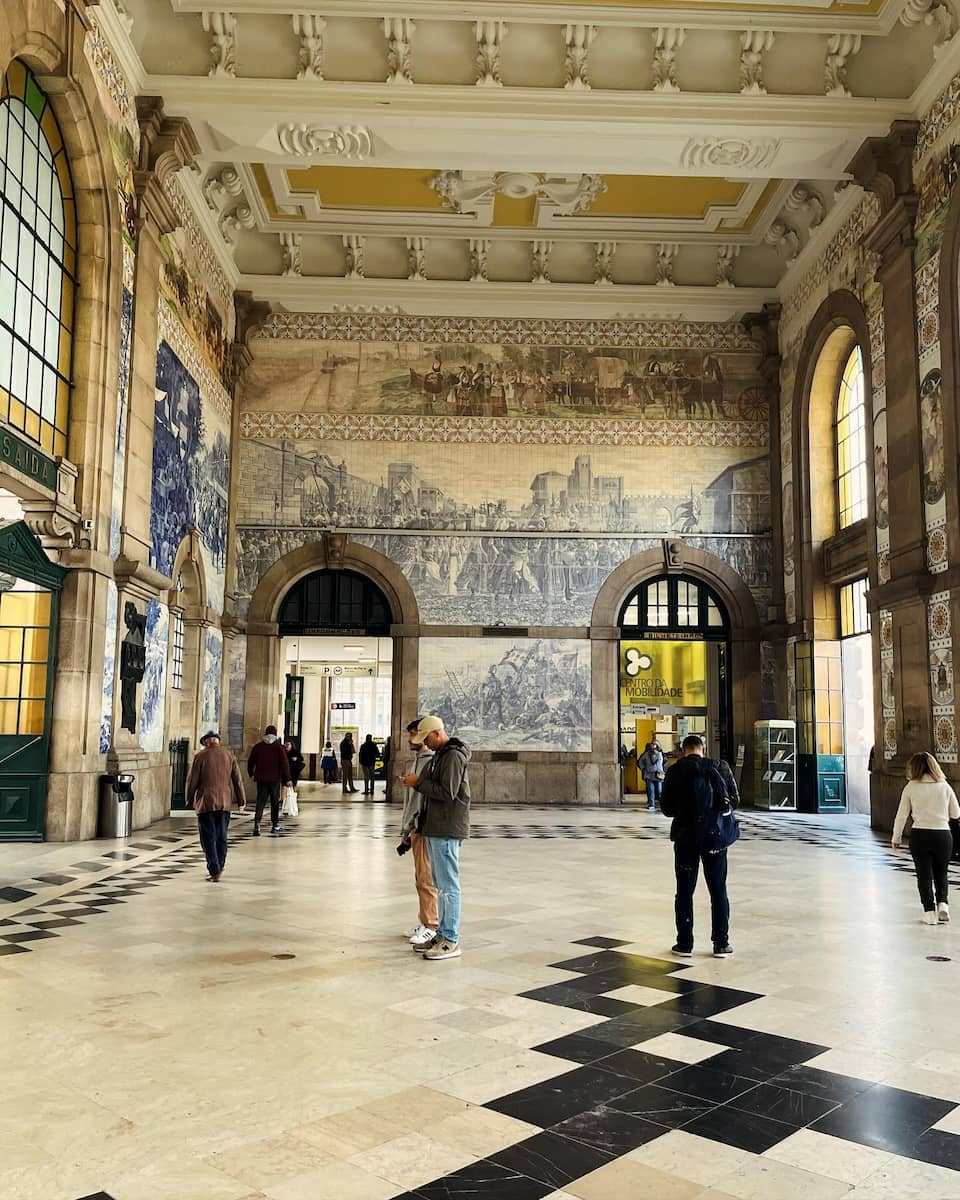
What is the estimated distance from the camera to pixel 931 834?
7922 mm

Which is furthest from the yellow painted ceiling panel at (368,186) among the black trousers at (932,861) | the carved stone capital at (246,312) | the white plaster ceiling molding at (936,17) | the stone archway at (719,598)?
the black trousers at (932,861)

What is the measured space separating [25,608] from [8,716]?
1.30 m

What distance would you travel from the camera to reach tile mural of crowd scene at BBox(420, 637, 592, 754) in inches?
808

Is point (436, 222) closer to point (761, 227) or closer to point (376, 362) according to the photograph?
point (376, 362)

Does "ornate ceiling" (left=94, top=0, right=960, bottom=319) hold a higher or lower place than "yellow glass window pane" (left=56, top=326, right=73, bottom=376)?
higher

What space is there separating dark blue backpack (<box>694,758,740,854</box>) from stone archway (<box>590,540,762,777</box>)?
13849mm

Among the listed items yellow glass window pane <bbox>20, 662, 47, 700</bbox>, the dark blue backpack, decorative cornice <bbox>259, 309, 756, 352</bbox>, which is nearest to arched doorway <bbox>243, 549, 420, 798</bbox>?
decorative cornice <bbox>259, 309, 756, 352</bbox>

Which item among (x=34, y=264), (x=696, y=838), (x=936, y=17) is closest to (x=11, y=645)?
(x=34, y=264)

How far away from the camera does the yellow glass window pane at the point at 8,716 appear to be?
476 inches

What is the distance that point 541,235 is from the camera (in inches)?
798

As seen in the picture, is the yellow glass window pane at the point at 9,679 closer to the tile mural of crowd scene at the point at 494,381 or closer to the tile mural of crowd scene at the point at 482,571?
the tile mural of crowd scene at the point at 482,571

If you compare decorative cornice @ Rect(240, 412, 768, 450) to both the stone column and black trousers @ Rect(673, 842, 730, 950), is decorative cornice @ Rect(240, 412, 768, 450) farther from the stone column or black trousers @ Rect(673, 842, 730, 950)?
black trousers @ Rect(673, 842, 730, 950)

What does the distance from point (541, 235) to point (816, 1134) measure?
1886cm

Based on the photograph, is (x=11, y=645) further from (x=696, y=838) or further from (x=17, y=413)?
(x=696, y=838)
